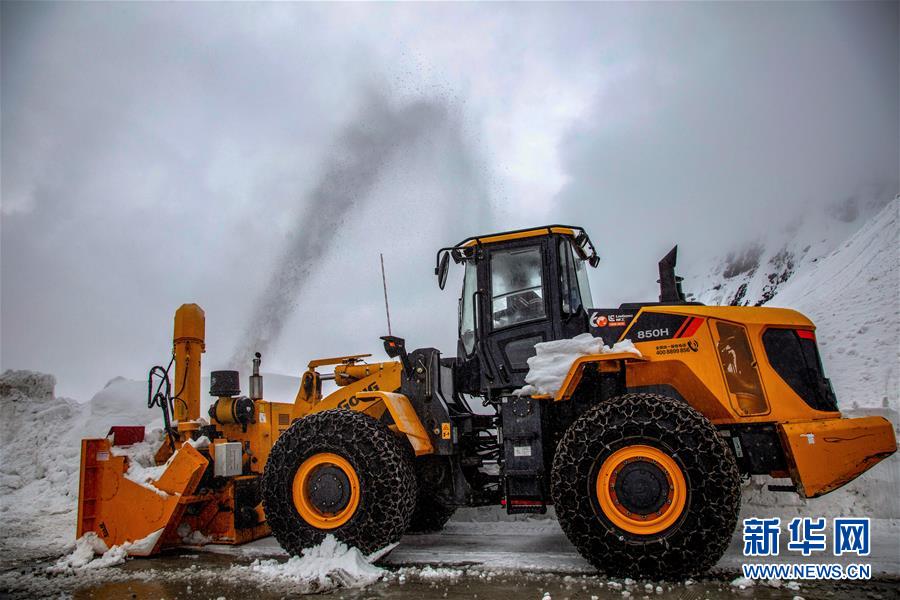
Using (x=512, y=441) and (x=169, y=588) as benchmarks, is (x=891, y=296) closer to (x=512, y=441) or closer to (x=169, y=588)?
(x=512, y=441)

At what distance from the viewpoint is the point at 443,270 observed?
590 cm

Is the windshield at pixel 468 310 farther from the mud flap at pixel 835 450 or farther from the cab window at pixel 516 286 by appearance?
the mud flap at pixel 835 450

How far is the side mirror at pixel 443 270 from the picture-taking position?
19.3ft

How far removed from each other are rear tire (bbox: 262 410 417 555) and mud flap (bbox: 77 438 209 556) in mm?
1200

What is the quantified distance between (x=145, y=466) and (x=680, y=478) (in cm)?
533

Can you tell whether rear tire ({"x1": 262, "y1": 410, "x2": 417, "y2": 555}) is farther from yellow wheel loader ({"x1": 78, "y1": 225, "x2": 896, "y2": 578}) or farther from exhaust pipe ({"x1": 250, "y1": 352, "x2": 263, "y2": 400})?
exhaust pipe ({"x1": 250, "y1": 352, "x2": 263, "y2": 400})

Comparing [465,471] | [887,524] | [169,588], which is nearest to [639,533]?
[465,471]

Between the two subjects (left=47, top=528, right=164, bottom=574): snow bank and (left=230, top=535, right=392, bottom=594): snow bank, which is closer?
(left=230, top=535, right=392, bottom=594): snow bank

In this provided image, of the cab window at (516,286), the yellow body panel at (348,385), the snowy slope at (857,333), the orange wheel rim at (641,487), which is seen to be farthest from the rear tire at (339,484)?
the snowy slope at (857,333)

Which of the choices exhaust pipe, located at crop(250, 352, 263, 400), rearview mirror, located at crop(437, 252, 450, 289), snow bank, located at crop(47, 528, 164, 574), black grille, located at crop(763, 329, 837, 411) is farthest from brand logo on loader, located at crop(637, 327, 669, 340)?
snow bank, located at crop(47, 528, 164, 574)

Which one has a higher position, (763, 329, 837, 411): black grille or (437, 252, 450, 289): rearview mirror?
(437, 252, 450, 289): rearview mirror

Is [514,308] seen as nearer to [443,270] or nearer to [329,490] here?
[443,270]

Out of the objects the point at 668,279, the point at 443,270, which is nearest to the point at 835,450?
the point at 668,279

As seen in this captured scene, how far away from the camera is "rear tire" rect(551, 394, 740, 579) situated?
404 cm
